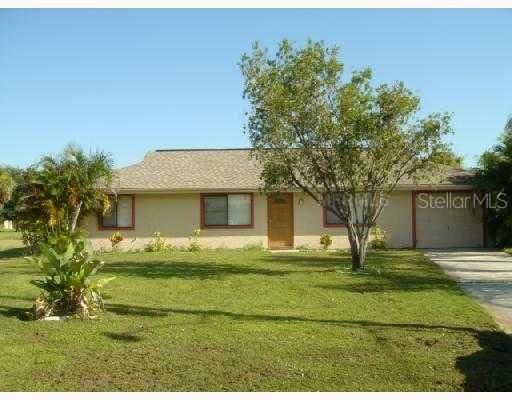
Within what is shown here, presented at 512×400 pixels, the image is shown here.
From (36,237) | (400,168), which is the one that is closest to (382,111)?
(400,168)

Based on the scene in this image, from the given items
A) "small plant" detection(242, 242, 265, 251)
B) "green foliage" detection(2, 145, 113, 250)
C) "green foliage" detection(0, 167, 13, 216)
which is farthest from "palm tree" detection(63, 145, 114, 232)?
"green foliage" detection(0, 167, 13, 216)

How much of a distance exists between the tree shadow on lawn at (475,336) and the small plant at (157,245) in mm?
11756

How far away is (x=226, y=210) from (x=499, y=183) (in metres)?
9.99

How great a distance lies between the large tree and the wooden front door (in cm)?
775

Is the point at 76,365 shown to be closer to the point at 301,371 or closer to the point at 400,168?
the point at 301,371

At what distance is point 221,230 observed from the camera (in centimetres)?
2194

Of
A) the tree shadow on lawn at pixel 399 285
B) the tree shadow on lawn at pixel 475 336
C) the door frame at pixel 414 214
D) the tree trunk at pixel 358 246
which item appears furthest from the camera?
the door frame at pixel 414 214

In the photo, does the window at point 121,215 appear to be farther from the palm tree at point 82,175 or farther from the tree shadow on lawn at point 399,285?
the tree shadow on lawn at point 399,285

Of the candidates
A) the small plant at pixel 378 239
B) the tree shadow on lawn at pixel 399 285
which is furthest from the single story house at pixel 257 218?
the tree shadow on lawn at pixel 399 285

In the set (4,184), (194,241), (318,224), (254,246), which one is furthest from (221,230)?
(4,184)

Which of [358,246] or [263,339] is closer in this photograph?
[263,339]

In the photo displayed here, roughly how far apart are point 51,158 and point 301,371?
51.5ft

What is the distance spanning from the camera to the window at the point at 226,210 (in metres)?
22.0

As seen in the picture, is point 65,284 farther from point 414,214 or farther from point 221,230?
point 414,214
